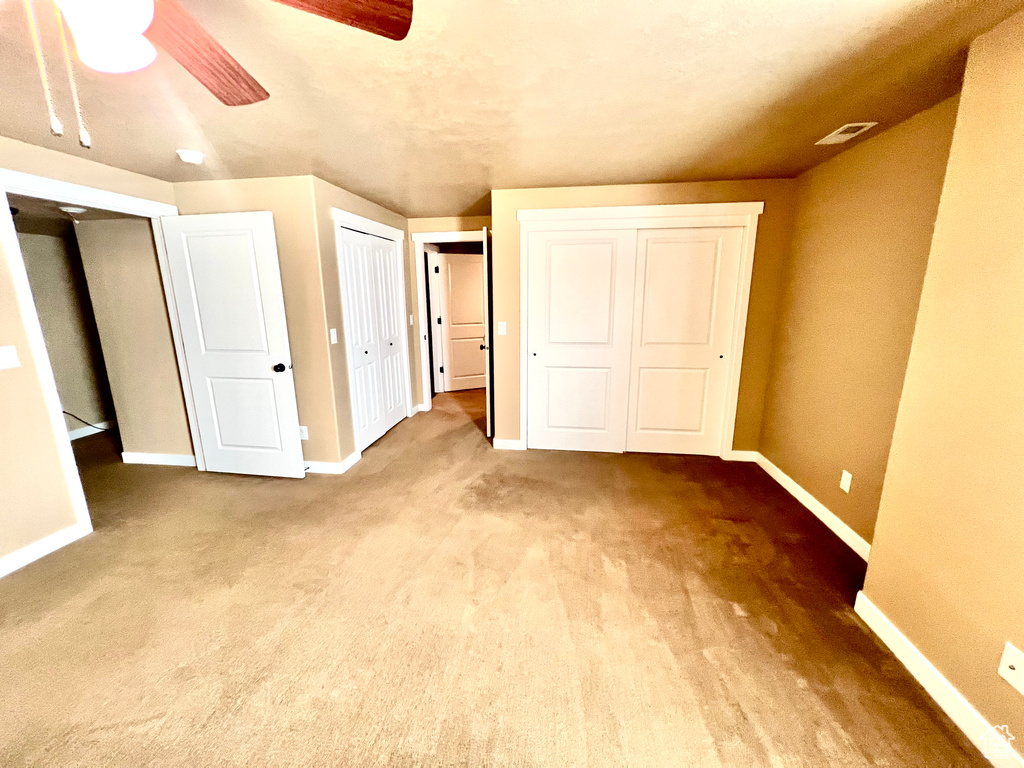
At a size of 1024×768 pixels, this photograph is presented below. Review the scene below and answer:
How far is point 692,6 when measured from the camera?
3.99 feet

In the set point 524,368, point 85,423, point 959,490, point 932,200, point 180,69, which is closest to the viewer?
point 959,490

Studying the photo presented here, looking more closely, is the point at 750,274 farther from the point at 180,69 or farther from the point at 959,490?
the point at 180,69

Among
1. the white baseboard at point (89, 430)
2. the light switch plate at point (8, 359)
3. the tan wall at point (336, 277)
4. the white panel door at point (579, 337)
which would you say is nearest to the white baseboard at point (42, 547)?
the light switch plate at point (8, 359)

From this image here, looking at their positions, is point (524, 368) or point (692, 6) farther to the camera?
point (524, 368)

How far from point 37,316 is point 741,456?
4950 mm

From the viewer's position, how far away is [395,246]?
4070 mm

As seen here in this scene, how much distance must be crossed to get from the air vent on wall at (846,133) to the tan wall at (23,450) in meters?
4.44

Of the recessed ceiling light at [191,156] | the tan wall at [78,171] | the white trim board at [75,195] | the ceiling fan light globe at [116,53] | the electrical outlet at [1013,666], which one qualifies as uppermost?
the recessed ceiling light at [191,156]

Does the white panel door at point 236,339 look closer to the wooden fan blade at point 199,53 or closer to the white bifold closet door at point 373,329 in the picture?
the white bifold closet door at point 373,329

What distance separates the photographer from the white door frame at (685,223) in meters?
2.98

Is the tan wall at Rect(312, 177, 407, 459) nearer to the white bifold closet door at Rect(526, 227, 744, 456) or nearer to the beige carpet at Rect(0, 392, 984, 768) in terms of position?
the beige carpet at Rect(0, 392, 984, 768)

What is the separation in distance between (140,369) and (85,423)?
1902mm

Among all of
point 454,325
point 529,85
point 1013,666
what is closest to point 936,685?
point 1013,666

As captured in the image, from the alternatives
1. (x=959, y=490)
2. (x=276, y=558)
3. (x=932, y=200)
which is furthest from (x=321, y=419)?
(x=932, y=200)
